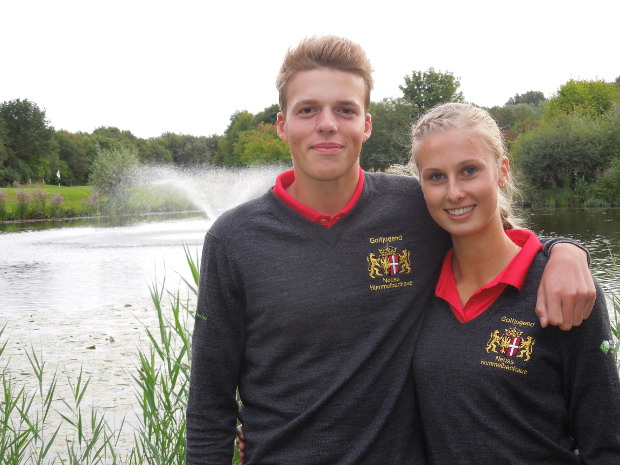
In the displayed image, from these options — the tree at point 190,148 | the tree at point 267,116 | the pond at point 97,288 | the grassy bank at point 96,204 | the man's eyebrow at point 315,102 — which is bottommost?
the pond at point 97,288

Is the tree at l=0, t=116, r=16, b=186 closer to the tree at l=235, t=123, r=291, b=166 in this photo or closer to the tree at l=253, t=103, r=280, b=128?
the tree at l=235, t=123, r=291, b=166

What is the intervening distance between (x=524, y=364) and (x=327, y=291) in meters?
0.72

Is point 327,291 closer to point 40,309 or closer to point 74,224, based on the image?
point 40,309

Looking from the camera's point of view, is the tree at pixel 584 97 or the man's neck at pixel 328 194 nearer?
the man's neck at pixel 328 194

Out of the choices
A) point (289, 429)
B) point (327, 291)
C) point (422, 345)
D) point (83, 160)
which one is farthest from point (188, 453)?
point (83, 160)

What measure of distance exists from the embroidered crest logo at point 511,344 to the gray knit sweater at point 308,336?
32 cm

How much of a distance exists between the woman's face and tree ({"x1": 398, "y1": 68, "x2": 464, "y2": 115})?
162 ft

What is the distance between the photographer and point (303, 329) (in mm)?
2279

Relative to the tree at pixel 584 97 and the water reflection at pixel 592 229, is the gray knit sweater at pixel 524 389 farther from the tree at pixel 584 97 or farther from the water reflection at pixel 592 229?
the tree at pixel 584 97

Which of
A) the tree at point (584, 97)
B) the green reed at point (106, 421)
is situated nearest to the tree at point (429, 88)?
the tree at point (584, 97)

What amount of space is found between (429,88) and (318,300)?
52.4 m

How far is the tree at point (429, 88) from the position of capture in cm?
5122

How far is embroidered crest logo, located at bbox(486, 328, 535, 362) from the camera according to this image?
81.9 inches

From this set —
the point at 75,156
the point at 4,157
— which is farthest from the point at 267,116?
the point at 4,157
